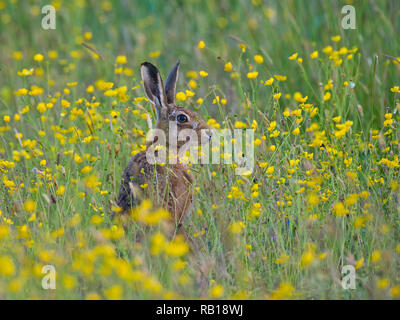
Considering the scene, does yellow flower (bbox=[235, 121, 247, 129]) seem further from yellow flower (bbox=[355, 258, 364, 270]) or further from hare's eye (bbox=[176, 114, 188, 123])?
yellow flower (bbox=[355, 258, 364, 270])

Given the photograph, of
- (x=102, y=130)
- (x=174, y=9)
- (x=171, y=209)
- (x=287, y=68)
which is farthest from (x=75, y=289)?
(x=174, y=9)

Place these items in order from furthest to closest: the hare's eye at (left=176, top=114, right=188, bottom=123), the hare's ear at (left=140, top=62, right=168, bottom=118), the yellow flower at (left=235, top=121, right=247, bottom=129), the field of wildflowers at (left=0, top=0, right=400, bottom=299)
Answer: the hare's eye at (left=176, top=114, right=188, bottom=123)
the hare's ear at (left=140, top=62, right=168, bottom=118)
the yellow flower at (left=235, top=121, right=247, bottom=129)
the field of wildflowers at (left=0, top=0, right=400, bottom=299)

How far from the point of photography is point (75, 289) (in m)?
3.96

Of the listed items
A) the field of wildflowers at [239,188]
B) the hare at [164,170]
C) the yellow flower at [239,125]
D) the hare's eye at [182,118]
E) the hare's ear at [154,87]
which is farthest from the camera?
the hare's eye at [182,118]

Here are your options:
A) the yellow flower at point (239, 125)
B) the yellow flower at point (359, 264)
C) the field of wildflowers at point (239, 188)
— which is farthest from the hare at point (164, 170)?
the yellow flower at point (359, 264)

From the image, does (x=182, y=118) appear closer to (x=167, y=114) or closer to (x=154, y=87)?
(x=167, y=114)

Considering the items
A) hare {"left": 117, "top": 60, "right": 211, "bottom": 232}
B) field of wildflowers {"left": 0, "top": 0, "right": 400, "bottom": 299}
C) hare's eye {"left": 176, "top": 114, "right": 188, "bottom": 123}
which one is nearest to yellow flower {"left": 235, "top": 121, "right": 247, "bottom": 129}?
field of wildflowers {"left": 0, "top": 0, "right": 400, "bottom": 299}

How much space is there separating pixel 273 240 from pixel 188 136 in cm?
149

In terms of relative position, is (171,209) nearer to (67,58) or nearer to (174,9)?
(67,58)

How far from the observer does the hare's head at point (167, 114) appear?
5539 mm

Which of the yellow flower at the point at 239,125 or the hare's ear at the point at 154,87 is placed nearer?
the yellow flower at the point at 239,125

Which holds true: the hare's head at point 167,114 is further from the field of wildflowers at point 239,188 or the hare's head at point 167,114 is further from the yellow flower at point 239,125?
the yellow flower at point 239,125

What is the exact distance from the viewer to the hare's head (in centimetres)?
554
